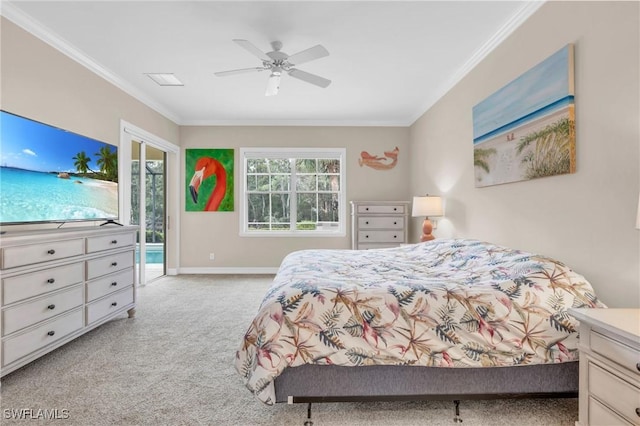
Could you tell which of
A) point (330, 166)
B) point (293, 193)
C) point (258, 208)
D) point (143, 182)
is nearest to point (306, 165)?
point (330, 166)

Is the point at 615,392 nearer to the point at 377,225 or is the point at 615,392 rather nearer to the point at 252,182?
the point at 377,225

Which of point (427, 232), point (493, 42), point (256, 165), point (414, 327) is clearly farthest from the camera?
point (256, 165)

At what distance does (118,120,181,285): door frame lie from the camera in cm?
400

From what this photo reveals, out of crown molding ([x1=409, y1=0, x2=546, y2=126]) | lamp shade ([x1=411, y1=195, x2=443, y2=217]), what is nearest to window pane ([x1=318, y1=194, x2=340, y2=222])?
lamp shade ([x1=411, y1=195, x2=443, y2=217])

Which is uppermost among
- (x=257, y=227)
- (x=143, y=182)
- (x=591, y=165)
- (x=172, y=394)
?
(x=143, y=182)

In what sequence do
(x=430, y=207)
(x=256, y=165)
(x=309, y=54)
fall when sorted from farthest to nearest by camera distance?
(x=256, y=165) < (x=430, y=207) < (x=309, y=54)

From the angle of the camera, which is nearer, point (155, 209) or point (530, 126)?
point (530, 126)

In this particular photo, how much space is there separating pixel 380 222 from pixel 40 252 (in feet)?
13.4

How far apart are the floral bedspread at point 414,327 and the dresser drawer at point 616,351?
0.24m

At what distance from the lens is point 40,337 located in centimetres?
223

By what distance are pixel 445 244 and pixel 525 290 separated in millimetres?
1292

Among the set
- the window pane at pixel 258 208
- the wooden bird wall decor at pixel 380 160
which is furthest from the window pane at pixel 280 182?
the wooden bird wall decor at pixel 380 160

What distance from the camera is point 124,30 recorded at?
282cm

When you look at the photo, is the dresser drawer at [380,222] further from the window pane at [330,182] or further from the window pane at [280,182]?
the window pane at [280,182]
